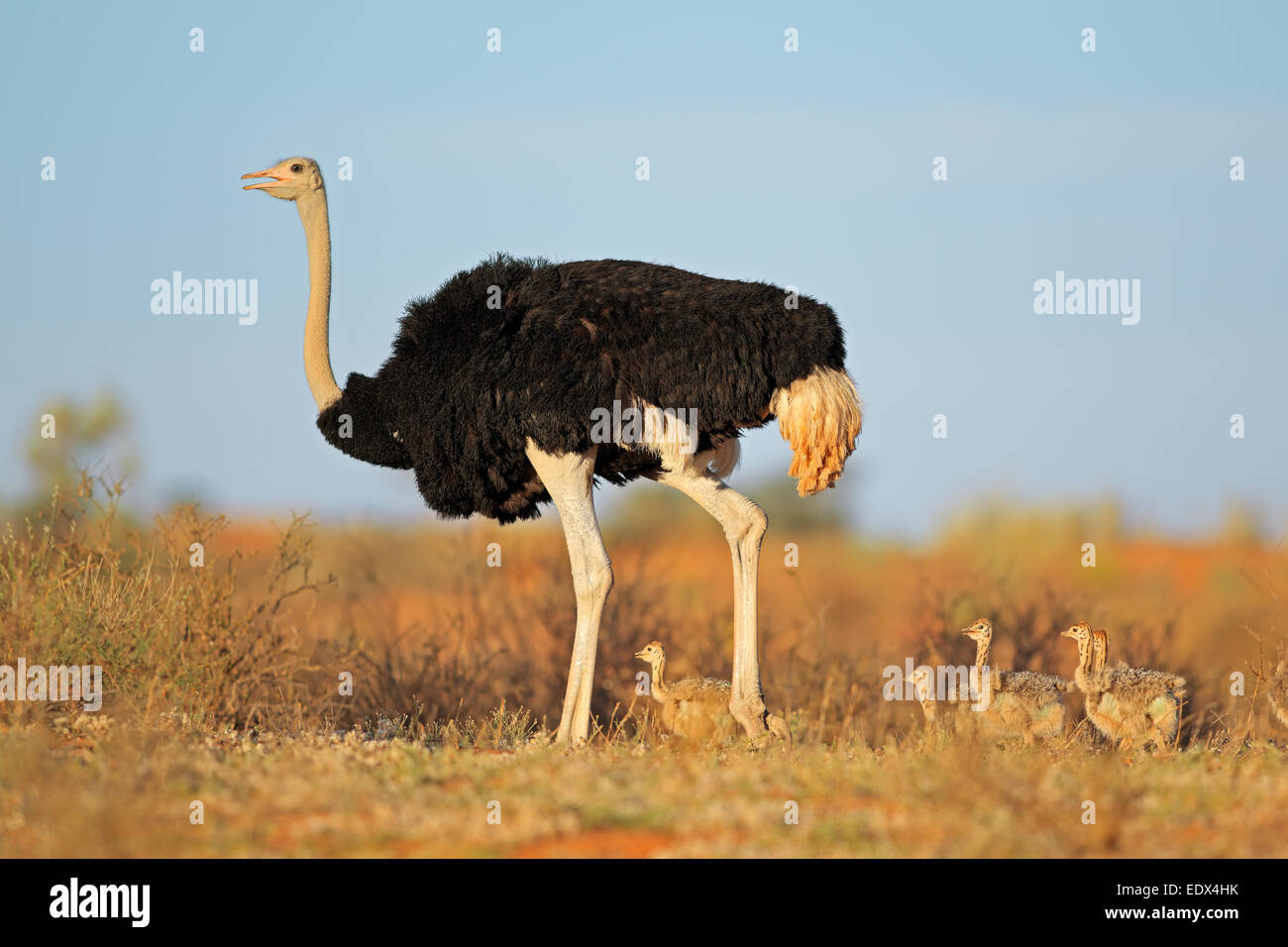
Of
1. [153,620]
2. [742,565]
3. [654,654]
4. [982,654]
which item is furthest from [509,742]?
[982,654]

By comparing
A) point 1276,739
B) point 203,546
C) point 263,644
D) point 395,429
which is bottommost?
point 1276,739

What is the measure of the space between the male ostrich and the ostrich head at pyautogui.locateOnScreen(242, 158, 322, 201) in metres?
1.41

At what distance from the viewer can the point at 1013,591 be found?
1452 centimetres

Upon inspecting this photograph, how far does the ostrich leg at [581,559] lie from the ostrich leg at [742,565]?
0.57 meters

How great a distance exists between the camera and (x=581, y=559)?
847cm

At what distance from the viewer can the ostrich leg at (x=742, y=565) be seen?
8.52m

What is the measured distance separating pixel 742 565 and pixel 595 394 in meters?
1.32

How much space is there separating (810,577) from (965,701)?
17.1 meters

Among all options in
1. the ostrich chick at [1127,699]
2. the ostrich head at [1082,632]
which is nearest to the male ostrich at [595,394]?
the ostrich head at [1082,632]

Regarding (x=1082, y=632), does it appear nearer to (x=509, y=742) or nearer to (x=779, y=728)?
(x=779, y=728)

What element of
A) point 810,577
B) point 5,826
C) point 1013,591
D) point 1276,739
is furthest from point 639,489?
point 5,826

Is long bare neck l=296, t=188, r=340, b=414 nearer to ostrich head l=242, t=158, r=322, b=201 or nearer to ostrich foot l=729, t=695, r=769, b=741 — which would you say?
ostrich head l=242, t=158, r=322, b=201

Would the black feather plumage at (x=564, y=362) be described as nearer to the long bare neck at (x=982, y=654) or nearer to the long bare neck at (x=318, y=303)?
the long bare neck at (x=318, y=303)
